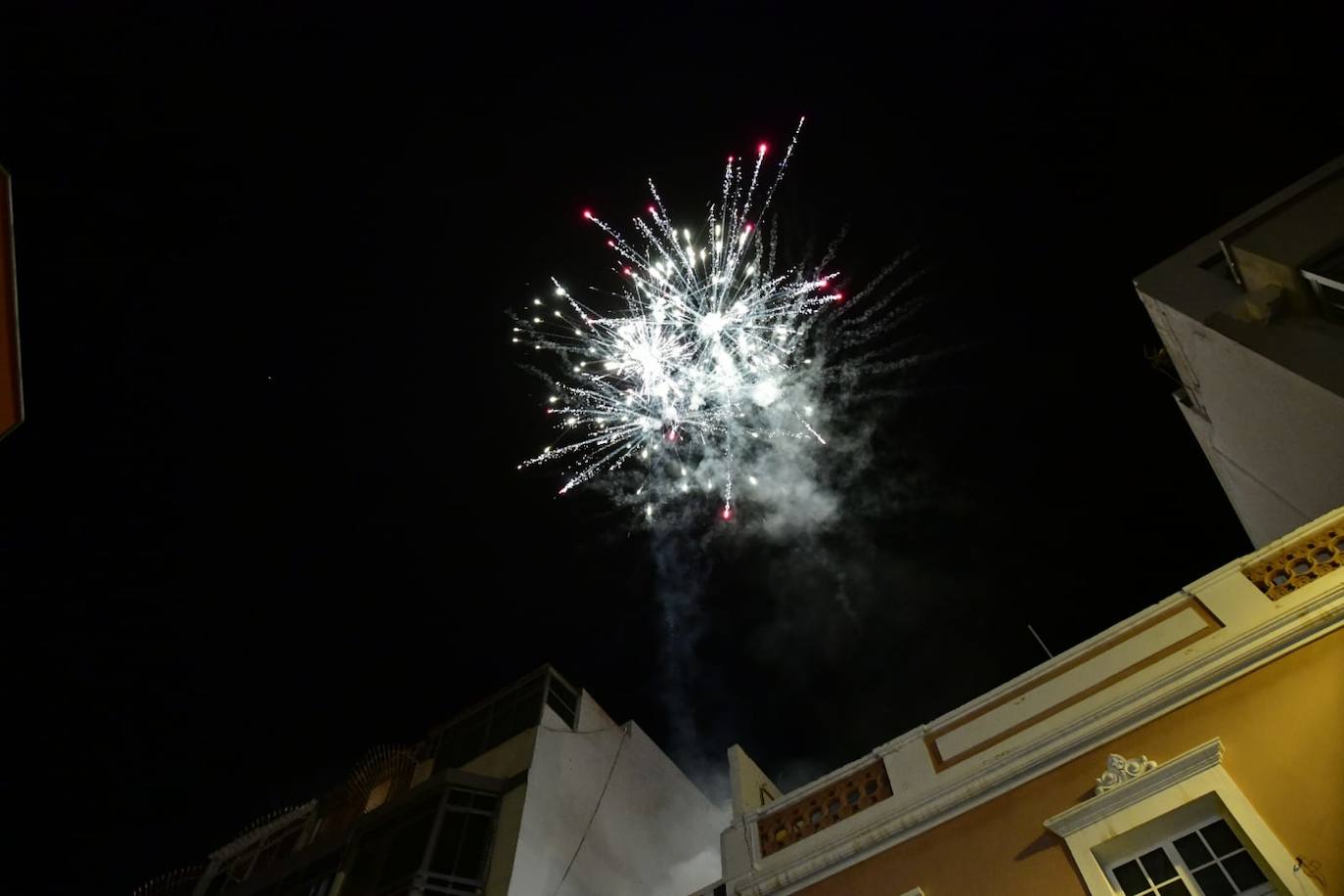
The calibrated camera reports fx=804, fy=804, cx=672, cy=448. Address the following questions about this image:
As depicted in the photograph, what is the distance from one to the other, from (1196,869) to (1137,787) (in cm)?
78

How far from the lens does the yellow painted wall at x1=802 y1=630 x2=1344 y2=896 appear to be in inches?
266

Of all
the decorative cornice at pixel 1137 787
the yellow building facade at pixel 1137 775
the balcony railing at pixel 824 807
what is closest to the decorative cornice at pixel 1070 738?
the yellow building facade at pixel 1137 775

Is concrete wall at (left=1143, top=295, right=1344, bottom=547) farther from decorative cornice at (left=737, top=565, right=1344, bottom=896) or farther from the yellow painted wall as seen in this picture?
the yellow painted wall

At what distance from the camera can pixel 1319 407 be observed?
10711 mm

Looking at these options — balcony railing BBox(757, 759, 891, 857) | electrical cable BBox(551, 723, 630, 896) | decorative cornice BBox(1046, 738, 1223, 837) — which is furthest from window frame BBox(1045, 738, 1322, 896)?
electrical cable BBox(551, 723, 630, 896)

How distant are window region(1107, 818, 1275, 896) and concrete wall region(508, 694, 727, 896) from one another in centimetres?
977

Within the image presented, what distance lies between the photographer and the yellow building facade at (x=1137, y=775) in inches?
277

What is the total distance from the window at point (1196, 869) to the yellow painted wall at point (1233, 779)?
0.39m

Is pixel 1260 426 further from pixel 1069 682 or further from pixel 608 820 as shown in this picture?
pixel 608 820

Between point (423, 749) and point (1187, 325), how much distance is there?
1799 cm

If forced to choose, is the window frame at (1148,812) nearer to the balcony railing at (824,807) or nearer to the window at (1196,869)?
the window at (1196,869)

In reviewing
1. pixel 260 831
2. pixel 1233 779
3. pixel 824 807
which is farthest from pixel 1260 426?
pixel 260 831

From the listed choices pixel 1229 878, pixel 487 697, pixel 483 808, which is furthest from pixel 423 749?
pixel 1229 878

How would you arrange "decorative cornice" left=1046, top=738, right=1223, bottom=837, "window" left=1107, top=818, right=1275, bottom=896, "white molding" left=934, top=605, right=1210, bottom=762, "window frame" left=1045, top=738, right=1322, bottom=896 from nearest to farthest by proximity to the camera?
"window" left=1107, top=818, right=1275, bottom=896
"window frame" left=1045, top=738, right=1322, bottom=896
"decorative cornice" left=1046, top=738, right=1223, bottom=837
"white molding" left=934, top=605, right=1210, bottom=762
